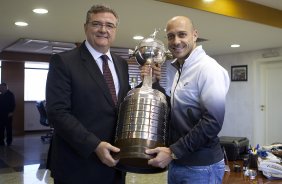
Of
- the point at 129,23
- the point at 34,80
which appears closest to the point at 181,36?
the point at 129,23

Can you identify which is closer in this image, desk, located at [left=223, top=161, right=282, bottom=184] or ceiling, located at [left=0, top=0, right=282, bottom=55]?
desk, located at [left=223, top=161, right=282, bottom=184]

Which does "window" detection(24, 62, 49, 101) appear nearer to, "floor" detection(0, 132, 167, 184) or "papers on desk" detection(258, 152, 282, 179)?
"floor" detection(0, 132, 167, 184)

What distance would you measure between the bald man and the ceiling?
1.79 meters

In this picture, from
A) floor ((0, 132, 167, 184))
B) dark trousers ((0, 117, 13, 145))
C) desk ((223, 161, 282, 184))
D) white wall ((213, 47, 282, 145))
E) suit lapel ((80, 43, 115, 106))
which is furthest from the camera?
dark trousers ((0, 117, 13, 145))

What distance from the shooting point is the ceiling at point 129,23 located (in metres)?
3.38

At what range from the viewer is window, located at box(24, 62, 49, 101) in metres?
9.58

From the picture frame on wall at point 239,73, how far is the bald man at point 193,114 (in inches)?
224

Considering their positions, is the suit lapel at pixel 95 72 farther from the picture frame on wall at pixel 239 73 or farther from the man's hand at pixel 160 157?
the picture frame on wall at pixel 239 73

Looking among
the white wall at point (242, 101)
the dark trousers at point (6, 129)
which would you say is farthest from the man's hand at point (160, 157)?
the dark trousers at point (6, 129)

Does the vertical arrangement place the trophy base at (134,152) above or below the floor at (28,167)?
above

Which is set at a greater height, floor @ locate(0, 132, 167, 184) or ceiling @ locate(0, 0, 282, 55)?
ceiling @ locate(0, 0, 282, 55)

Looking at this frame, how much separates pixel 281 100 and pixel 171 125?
5.57 metres

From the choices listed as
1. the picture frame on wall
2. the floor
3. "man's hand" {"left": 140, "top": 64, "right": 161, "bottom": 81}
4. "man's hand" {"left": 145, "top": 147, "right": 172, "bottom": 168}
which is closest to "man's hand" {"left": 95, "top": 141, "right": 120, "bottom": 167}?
"man's hand" {"left": 145, "top": 147, "right": 172, "bottom": 168}

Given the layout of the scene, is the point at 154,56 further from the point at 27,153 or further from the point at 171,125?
the point at 27,153
